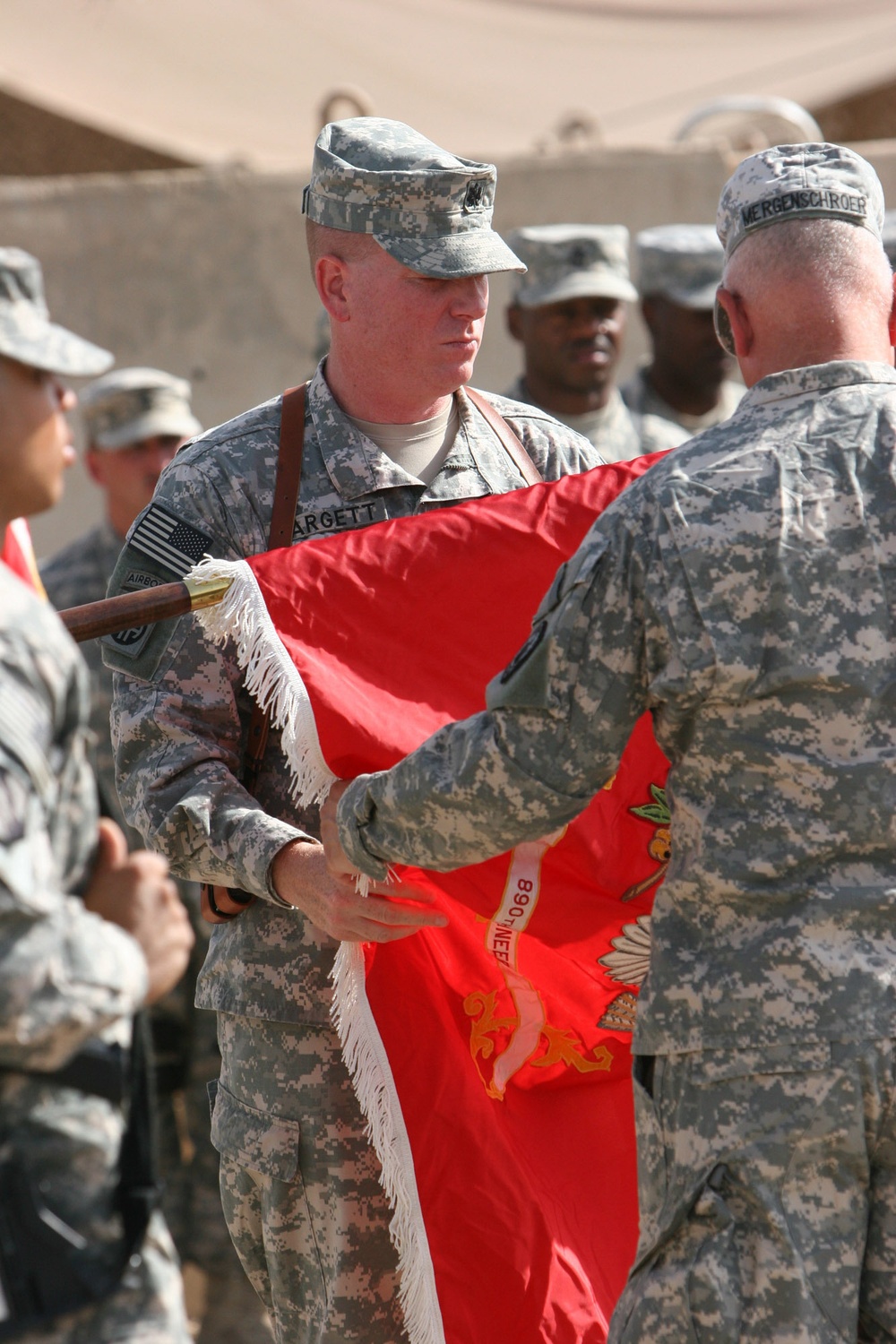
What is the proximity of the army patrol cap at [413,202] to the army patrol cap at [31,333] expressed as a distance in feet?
2.21

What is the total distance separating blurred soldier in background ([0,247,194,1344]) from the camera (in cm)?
217

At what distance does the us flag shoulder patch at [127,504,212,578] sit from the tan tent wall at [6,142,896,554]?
4.44m

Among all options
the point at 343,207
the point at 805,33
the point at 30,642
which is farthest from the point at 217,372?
the point at 30,642

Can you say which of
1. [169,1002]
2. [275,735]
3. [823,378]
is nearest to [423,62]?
[169,1002]

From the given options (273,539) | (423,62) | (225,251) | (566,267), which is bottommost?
(273,539)

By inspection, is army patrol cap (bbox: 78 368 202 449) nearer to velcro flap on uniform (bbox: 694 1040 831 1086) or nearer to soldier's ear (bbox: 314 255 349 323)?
soldier's ear (bbox: 314 255 349 323)

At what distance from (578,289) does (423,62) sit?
3.38m

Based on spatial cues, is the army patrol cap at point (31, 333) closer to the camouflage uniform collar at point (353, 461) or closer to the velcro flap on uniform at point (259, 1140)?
the camouflage uniform collar at point (353, 461)

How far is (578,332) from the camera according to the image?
613cm

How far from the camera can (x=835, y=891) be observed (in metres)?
2.39

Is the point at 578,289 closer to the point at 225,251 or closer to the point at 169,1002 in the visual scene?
the point at 225,251

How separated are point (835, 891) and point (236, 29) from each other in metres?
7.16

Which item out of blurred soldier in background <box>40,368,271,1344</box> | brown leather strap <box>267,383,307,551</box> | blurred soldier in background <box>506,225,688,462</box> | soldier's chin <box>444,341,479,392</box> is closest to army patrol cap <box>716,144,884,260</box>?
soldier's chin <box>444,341,479,392</box>

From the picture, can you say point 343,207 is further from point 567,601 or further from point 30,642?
point 30,642
